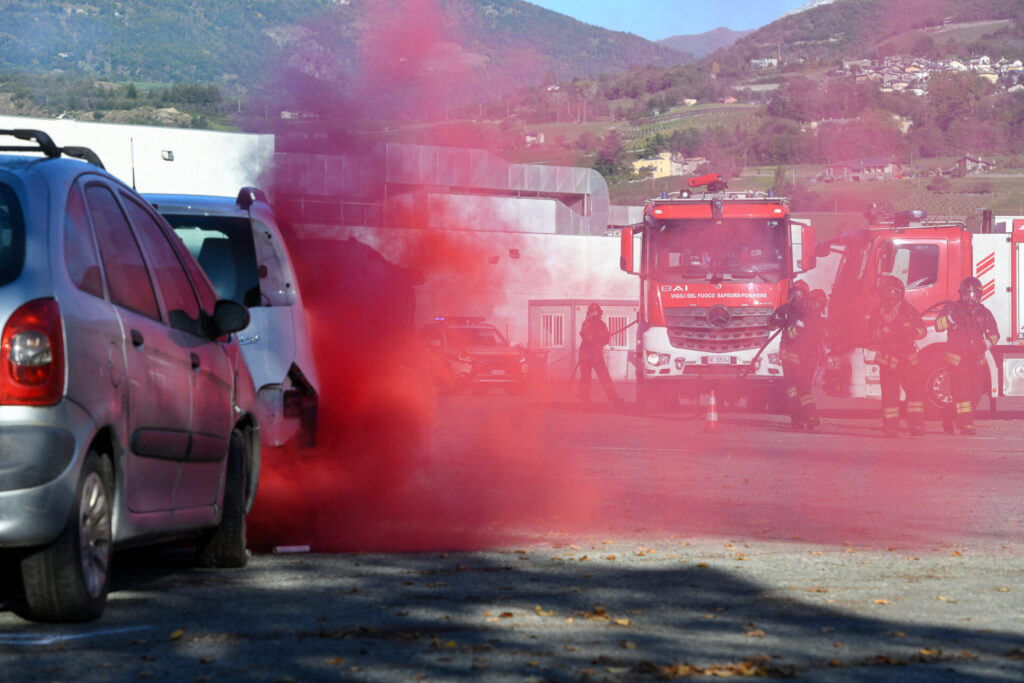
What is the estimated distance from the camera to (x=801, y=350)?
60.0ft

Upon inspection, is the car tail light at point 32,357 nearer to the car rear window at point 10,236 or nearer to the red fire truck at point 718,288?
the car rear window at point 10,236

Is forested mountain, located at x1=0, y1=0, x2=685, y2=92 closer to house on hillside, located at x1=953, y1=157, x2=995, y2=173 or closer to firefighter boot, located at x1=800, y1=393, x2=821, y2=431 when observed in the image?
firefighter boot, located at x1=800, y1=393, x2=821, y2=431

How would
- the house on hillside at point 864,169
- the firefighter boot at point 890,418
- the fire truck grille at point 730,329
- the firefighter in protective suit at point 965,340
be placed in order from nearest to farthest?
the firefighter boot at point 890,418, the firefighter in protective suit at point 965,340, the fire truck grille at point 730,329, the house on hillside at point 864,169

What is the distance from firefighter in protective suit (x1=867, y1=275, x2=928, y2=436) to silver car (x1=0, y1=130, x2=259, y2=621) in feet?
42.3

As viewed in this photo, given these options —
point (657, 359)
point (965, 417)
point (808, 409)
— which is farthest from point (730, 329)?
point (965, 417)

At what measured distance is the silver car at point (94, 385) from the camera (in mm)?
4547

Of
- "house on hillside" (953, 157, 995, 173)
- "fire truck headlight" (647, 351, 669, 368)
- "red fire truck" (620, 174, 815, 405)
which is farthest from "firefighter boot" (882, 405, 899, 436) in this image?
"house on hillside" (953, 157, 995, 173)

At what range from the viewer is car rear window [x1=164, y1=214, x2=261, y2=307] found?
29.4 ft

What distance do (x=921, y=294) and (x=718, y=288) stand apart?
316cm

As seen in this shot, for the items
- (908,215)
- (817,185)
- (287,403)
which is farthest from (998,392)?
(287,403)

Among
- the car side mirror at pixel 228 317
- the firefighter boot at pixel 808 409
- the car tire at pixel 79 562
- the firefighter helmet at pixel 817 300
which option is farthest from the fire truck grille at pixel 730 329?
the car tire at pixel 79 562

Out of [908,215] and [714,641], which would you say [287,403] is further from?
[908,215]

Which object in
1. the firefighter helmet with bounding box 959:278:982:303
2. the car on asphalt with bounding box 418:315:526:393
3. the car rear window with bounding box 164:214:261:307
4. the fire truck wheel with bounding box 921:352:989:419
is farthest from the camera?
the car on asphalt with bounding box 418:315:526:393

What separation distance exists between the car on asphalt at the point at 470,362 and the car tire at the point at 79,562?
23.9 metres
